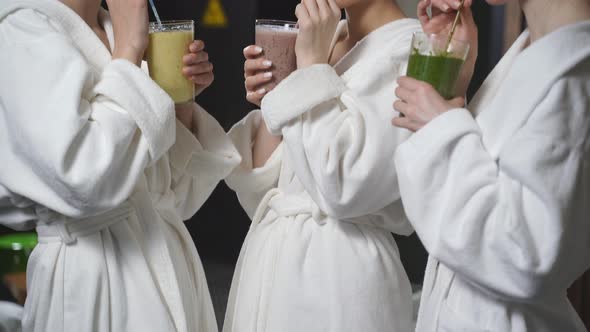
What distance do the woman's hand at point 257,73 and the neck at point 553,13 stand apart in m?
0.59

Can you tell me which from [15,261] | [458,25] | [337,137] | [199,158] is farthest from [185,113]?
[15,261]

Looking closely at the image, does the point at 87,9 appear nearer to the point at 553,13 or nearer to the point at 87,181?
the point at 87,181

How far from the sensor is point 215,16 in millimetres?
3922

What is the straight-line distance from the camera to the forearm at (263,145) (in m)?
1.87

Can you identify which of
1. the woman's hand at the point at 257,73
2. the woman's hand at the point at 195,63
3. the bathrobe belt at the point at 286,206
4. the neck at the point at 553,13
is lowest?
the bathrobe belt at the point at 286,206


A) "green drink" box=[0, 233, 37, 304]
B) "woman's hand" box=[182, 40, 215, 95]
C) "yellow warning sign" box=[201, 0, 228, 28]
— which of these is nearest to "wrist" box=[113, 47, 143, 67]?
"woman's hand" box=[182, 40, 215, 95]

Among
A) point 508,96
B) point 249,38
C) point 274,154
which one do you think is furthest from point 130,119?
point 249,38

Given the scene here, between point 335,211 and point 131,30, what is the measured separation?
558 mm

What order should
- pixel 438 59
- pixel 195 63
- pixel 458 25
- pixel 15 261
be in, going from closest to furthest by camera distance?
1. pixel 438 59
2. pixel 458 25
3. pixel 195 63
4. pixel 15 261

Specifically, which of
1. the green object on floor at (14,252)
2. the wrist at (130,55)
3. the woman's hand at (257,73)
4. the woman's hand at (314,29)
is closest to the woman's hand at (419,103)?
the woman's hand at (314,29)

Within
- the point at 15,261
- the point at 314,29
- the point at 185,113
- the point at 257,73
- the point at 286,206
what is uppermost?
the point at 314,29

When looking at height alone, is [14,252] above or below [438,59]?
below

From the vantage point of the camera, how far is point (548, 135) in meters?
1.11

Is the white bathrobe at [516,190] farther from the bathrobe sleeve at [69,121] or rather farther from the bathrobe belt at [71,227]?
the bathrobe belt at [71,227]
